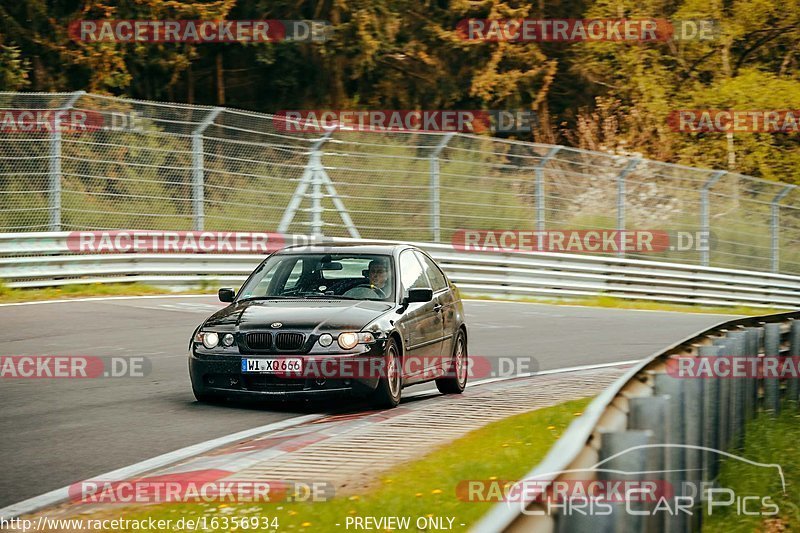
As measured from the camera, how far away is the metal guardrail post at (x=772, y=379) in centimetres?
1059

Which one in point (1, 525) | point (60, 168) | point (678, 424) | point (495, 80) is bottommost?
point (1, 525)

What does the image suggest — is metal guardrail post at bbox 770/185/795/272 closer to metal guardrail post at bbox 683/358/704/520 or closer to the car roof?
the car roof

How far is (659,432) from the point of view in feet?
19.2

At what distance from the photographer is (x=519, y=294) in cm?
2639

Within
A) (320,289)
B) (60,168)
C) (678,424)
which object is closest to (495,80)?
(60,168)

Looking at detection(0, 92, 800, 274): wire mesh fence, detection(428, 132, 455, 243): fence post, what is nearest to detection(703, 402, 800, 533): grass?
detection(0, 92, 800, 274): wire mesh fence

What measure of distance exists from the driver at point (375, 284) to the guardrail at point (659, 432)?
324cm

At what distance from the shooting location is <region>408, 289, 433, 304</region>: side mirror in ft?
37.0

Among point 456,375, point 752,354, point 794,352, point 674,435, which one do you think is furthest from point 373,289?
point 674,435

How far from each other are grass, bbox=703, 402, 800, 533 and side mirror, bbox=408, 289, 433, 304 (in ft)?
9.57

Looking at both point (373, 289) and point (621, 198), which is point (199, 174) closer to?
point (621, 198)

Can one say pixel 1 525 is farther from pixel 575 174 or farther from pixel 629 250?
pixel 629 250

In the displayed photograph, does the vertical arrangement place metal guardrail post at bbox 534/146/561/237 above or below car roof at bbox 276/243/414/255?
above

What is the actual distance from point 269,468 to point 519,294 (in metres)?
18.8
